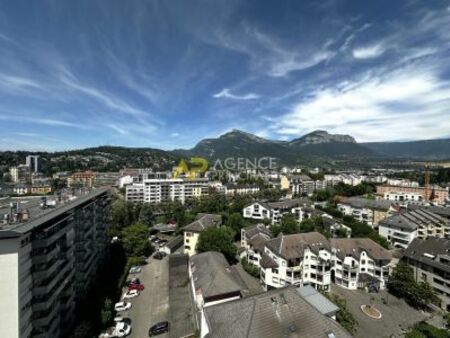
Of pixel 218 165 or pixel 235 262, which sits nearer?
pixel 235 262

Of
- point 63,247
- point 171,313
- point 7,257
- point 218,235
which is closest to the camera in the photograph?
point 7,257

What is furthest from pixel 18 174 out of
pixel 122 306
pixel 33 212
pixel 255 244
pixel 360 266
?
pixel 360 266

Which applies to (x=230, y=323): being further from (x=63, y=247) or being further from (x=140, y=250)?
(x=140, y=250)

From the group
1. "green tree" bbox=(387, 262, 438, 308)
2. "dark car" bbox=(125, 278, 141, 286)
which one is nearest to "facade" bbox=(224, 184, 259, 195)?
"dark car" bbox=(125, 278, 141, 286)

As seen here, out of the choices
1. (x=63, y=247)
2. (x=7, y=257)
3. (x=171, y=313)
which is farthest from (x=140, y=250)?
(x=7, y=257)

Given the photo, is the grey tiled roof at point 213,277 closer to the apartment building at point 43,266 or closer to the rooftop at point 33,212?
the apartment building at point 43,266

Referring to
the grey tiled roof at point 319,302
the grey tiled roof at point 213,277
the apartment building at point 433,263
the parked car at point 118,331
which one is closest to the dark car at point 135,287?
the grey tiled roof at point 213,277

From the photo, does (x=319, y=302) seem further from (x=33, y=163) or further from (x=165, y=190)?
(x=33, y=163)
